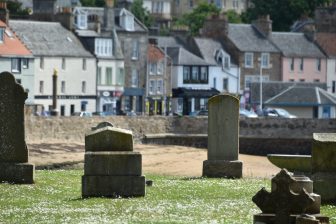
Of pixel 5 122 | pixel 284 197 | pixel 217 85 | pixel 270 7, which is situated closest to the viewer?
pixel 284 197

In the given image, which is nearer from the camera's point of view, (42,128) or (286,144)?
(42,128)

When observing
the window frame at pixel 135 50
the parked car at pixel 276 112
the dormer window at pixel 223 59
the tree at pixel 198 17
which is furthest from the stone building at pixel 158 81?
the tree at pixel 198 17

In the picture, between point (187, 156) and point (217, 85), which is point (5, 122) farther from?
point (217, 85)

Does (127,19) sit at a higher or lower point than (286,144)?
higher

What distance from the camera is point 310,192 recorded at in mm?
24719

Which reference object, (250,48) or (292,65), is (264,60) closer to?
(250,48)

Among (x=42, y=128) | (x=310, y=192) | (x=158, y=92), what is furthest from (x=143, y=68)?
(x=310, y=192)

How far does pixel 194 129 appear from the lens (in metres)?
96.6

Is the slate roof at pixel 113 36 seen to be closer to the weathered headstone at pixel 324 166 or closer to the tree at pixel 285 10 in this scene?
the tree at pixel 285 10

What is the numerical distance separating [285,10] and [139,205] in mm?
139971

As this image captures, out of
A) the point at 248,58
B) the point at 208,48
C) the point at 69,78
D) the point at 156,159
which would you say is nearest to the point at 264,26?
the point at 248,58

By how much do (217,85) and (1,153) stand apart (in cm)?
10421

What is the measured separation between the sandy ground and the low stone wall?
3723mm

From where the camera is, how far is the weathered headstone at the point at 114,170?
29.5 meters
